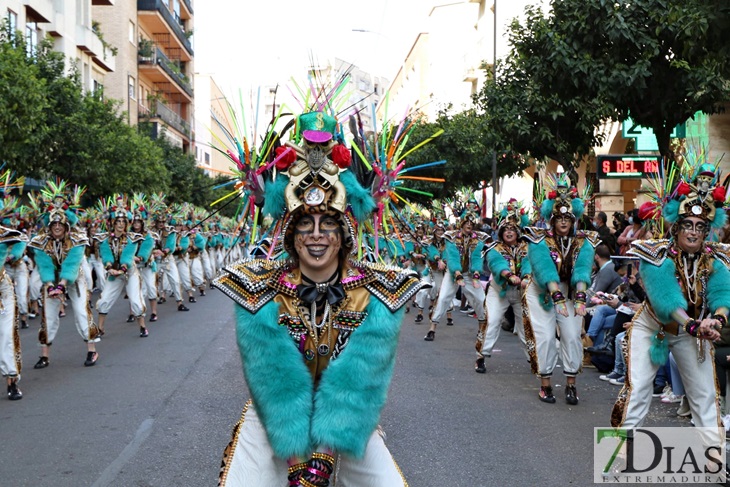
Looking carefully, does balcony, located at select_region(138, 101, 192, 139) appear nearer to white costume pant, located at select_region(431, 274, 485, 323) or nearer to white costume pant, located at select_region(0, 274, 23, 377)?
white costume pant, located at select_region(431, 274, 485, 323)

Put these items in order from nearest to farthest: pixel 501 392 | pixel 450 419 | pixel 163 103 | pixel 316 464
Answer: pixel 316 464 < pixel 450 419 < pixel 501 392 < pixel 163 103

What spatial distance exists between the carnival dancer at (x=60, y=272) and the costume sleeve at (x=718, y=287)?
7390 millimetres

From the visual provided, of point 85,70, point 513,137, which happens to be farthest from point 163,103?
point 513,137

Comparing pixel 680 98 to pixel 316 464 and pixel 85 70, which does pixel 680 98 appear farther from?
pixel 85 70

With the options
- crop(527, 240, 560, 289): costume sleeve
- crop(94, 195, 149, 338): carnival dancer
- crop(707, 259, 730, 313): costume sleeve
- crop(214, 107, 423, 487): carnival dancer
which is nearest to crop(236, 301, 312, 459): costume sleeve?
crop(214, 107, 423, 487): carnival dancer

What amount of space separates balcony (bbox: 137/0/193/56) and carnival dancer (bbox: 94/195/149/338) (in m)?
41.3

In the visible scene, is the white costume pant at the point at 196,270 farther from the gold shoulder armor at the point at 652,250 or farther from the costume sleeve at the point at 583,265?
the gold shoulder armor at the point at 652,250

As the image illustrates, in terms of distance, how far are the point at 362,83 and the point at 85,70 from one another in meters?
34.9

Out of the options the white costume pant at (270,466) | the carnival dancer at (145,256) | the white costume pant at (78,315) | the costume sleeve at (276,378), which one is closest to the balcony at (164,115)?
the carnival dancer at (145,256)

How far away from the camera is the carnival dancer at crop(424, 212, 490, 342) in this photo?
13672 mm

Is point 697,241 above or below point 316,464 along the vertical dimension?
above

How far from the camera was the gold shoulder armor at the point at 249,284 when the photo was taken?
12.4ft

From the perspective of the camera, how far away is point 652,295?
6191mm

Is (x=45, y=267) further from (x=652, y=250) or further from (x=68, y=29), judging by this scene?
(x=68, y=29)
